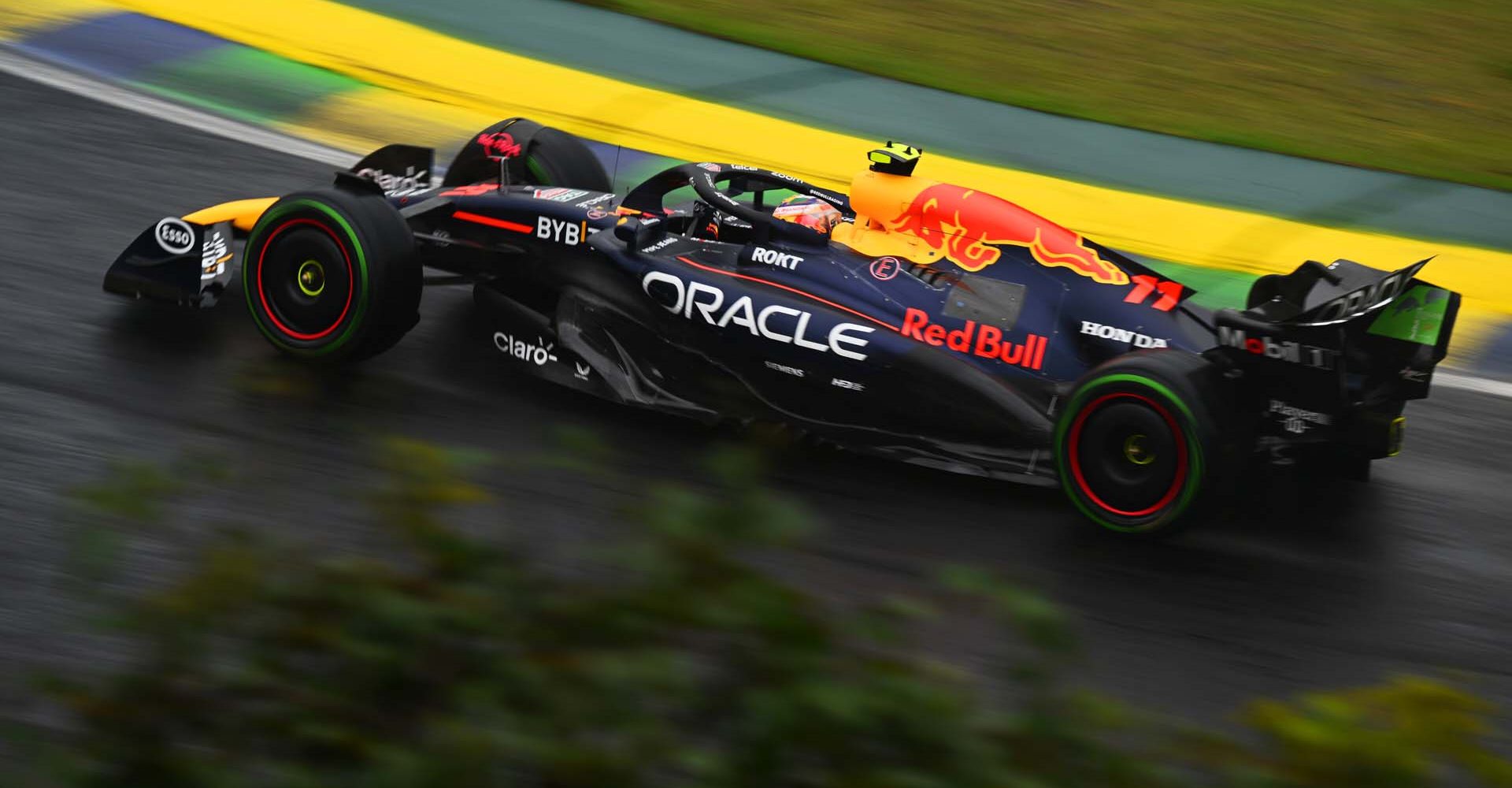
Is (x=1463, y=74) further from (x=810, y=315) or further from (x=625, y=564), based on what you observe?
(x=625, y=564)

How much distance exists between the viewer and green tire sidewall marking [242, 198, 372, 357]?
6.29m

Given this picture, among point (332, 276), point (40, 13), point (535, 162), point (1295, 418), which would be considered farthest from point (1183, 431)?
point (40, 13)

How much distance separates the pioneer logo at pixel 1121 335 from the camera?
600cm

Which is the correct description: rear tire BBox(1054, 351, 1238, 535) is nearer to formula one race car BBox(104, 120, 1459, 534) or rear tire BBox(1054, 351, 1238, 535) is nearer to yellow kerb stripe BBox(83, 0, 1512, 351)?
formula one race car BBox(104, 120, 1459, 534)

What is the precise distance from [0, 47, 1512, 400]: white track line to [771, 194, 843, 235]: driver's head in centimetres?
389

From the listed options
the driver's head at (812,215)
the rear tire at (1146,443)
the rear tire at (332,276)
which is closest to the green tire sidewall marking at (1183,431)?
the rear tire at (1146,443)

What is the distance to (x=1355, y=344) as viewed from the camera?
5.51 meters

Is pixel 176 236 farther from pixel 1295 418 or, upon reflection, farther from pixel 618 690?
pixel 618 690

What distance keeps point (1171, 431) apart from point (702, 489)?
180cm

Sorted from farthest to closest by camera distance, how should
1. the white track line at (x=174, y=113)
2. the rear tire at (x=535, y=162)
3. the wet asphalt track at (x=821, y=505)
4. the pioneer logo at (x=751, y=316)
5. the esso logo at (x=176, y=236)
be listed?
the white track line at (x=174, y=113)
the rear tire at (x=535, y=162)
the esso logo at (x=176, y=236)
the pioneer logo at (x=751, y=316)
the wet asphalt track at (x=821, y=505)

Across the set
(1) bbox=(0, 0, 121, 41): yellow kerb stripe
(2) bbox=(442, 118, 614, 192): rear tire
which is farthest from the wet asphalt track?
(1) bbox=(0, 0, 121, 41): yellow kerb stripe

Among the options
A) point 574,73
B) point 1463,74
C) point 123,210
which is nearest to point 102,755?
point 123,210

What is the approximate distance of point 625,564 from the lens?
2328 mm

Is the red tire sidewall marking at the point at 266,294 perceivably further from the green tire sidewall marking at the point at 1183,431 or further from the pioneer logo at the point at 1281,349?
the pioneer logo at the point at 1281,349
